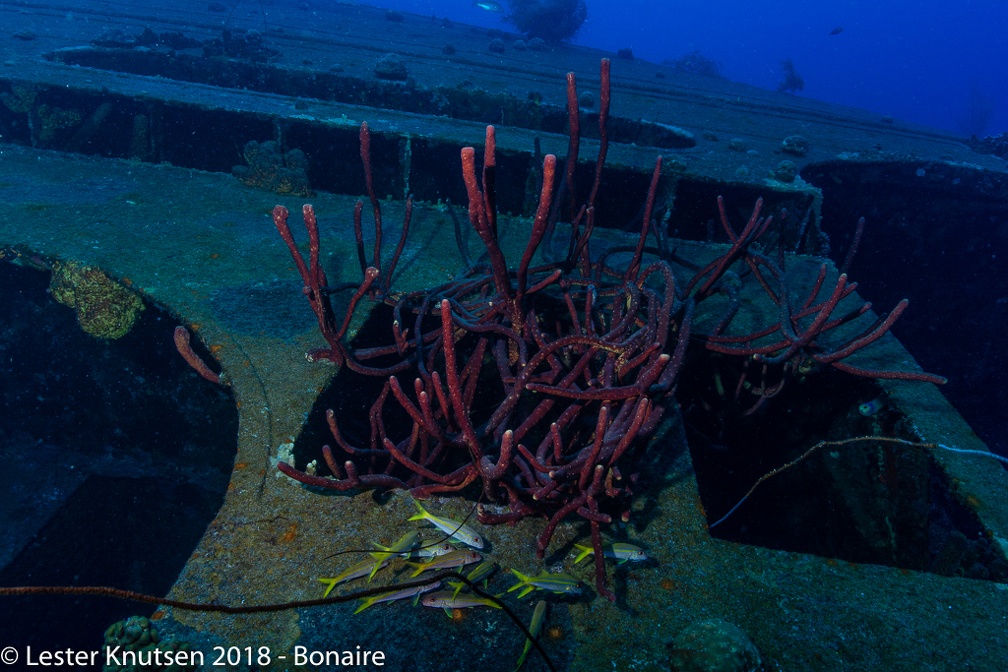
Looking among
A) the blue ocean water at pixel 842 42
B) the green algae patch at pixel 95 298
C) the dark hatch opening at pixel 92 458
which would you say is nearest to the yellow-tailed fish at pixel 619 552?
the dark hatch opening at pixel 92 458

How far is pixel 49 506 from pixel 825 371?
18.2 ft

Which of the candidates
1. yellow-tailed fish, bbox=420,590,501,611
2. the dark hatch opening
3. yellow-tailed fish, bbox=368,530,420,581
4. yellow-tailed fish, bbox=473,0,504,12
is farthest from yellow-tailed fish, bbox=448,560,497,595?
yellow-tailed fish, bbox=473,0,504,12

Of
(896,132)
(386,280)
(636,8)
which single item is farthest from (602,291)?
(636,8)

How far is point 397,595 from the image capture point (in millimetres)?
1698

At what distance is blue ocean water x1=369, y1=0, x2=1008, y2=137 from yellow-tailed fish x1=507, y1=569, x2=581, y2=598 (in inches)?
4286

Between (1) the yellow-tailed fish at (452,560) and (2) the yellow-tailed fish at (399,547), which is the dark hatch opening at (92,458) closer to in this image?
(2) the yellow-tailed fish at (399,547)

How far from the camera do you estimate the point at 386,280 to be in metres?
3.27

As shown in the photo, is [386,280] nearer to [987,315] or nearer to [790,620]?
[790,620]

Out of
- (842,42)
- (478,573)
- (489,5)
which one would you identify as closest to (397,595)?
(478,573)

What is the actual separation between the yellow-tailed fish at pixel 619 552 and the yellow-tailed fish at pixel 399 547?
600mm

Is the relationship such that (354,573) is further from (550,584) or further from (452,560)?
(550,584)

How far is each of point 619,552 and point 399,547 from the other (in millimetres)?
788

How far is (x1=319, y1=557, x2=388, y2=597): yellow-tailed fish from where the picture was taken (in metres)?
1.74

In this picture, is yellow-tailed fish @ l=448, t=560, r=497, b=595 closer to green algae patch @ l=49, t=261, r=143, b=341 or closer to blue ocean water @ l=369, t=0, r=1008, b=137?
green algae patch @ l=49, t=261, r=143, b=341
